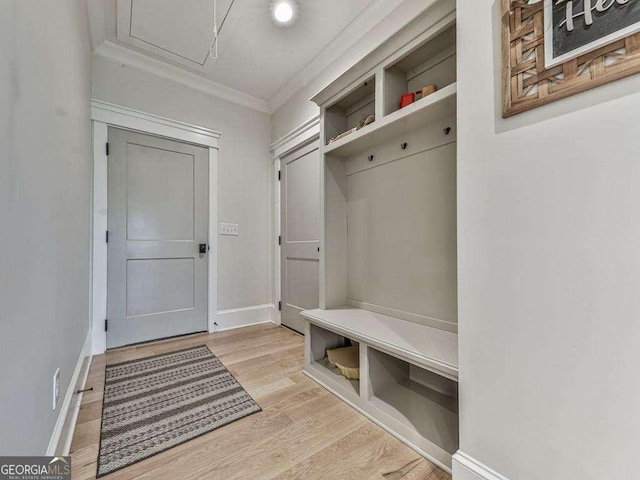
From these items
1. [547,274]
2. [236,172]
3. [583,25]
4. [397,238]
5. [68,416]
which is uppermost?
[236,172]

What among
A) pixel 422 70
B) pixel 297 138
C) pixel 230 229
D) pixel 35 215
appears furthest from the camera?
pixel 230 229

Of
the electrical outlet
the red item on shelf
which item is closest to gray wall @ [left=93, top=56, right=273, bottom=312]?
the electrical outlet

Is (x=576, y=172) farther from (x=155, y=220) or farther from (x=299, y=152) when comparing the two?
(x=155, y=220)

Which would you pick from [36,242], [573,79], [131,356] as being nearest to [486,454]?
[573,79]

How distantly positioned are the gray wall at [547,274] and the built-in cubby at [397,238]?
24cm

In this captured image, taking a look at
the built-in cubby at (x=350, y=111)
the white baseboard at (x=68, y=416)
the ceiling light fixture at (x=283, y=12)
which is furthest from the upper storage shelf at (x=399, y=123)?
the white baseboard at (x=68, y=416)

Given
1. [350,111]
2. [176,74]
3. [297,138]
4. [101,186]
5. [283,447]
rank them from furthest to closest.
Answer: [297,138] < [176,74] < [101,186] < [350,111] < [283,447]

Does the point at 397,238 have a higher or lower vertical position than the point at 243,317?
higher

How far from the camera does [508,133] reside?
93 cm

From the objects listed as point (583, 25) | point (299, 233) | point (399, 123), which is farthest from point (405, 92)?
point (299, 233)

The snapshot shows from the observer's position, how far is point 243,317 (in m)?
3.16

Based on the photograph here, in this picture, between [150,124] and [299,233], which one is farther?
[299,233]

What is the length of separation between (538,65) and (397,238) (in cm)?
110

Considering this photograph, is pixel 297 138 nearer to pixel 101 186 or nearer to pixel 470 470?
pixel 101 186
